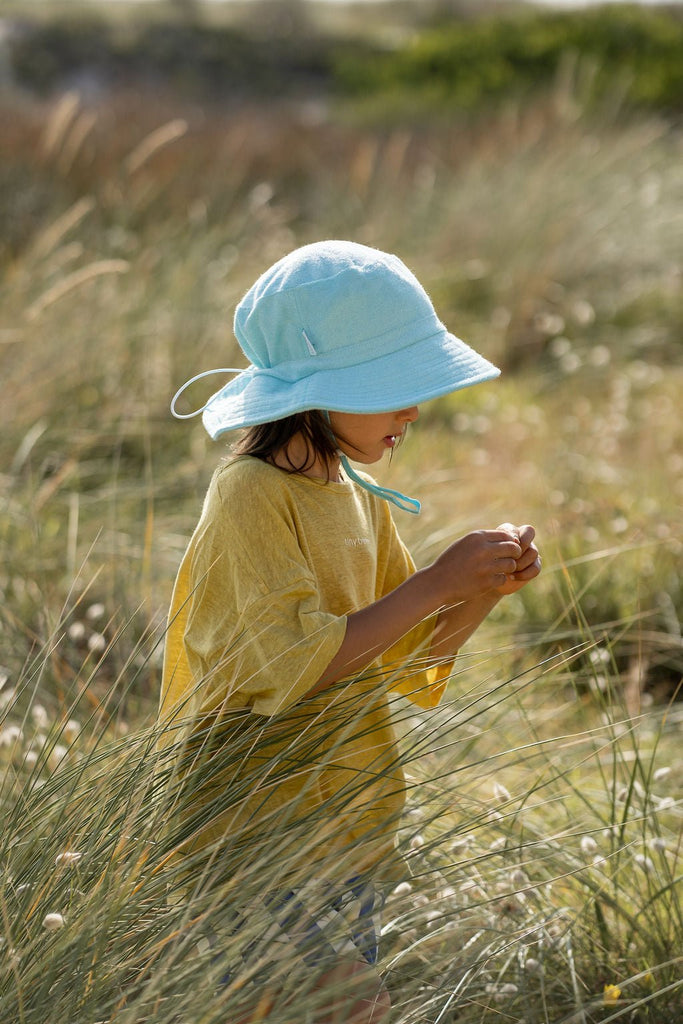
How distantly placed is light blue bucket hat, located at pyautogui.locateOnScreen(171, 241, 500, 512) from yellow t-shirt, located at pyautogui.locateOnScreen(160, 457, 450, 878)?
132 millimetres

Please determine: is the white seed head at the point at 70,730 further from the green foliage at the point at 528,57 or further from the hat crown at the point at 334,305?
the green foliage at the point at 528,57

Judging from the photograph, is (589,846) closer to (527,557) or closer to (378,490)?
(527,557)

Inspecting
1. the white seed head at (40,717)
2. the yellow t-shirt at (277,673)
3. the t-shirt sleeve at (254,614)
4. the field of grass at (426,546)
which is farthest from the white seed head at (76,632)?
the t-shirt sleeve at (254,614)

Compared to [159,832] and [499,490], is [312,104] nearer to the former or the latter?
[499,490]

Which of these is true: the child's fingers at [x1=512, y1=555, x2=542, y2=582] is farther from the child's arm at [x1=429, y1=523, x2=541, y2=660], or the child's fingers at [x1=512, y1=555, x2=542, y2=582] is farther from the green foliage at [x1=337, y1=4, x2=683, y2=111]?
the green foliage at [x1=337, y1=4, x2=683, y2=111]

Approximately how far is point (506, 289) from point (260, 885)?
5894 mm

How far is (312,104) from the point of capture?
20.8 meters

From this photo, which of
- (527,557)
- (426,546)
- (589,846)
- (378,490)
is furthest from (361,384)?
(426,546)

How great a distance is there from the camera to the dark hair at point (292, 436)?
189 centimetres

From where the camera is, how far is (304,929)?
68.6 inches

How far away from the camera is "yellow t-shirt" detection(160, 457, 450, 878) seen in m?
1.73

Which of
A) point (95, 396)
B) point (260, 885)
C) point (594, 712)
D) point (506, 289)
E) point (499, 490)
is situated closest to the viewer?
point (260, 885)

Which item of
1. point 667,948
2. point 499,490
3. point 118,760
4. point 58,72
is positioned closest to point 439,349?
point 118,760

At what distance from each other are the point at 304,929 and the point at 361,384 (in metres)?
0.81
